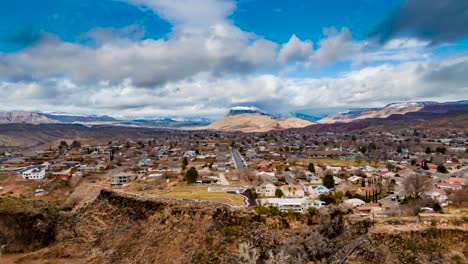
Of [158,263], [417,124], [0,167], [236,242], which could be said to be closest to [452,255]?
[236,242]

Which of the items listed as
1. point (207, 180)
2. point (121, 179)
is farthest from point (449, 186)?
point (121, 179)

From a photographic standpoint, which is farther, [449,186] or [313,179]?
[313,179]

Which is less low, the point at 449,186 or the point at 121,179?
the point at 449,186

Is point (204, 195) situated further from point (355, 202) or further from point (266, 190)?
point (355, 202)

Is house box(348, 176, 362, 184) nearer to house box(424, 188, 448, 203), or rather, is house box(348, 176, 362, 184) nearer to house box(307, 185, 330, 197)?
house box(307, 185, 330, 197)

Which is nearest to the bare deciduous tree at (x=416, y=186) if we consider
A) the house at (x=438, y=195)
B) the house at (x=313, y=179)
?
the house at (x=438, y=195)

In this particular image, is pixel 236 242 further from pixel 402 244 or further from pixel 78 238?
pixel 78 238

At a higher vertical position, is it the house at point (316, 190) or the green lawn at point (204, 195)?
the green lawn at point (204, 195)

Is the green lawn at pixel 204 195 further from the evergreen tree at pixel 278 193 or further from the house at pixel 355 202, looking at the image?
the house at pixel 355 202
